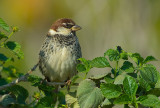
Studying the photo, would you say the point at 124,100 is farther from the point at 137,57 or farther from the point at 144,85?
the point at 137,57

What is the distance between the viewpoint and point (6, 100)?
1.82 m

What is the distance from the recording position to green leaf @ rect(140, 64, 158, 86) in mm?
1507

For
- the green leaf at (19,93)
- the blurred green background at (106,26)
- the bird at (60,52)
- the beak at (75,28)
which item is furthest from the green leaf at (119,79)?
the blurred green background at (106,26)

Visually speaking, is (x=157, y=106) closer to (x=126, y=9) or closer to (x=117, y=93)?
(x=117, y=93)

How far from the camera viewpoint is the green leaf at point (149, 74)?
1507 millimetres

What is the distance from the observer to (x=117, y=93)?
147 cm

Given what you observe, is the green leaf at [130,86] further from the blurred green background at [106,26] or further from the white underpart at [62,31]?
the blurred green background at [106,26]

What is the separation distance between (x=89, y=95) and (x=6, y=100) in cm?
48

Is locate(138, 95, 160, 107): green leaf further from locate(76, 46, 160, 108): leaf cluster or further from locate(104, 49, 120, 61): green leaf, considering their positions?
locate(104, 49, 120, 61): green leaf

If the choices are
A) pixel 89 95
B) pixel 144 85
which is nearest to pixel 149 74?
pixel 144 85

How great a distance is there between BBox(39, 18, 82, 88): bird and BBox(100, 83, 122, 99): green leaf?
1.22 meters

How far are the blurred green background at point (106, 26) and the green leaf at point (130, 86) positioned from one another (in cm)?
254

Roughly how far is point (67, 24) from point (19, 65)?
6.01ft

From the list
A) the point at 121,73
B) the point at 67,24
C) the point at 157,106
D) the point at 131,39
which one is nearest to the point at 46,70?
the point at 67,24
